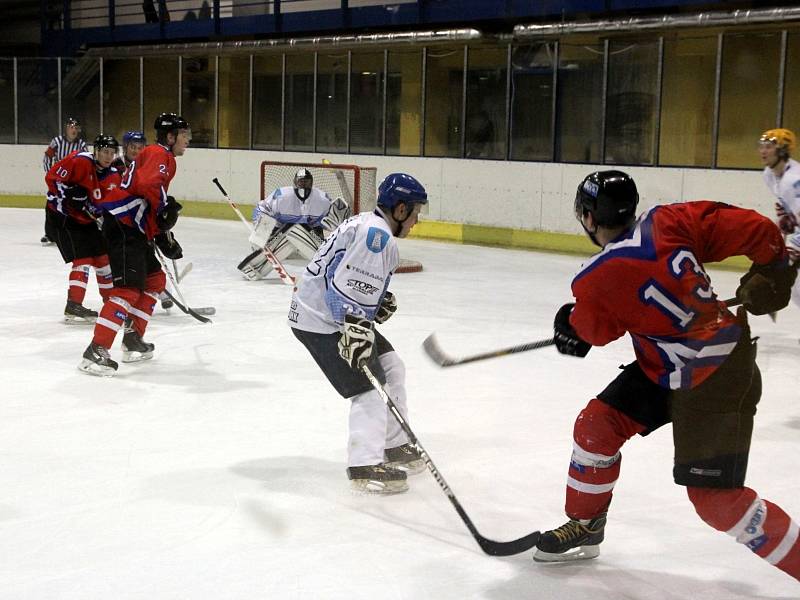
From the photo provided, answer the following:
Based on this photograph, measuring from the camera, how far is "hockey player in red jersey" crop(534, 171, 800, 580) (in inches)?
84.4

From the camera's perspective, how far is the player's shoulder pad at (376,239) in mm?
2900

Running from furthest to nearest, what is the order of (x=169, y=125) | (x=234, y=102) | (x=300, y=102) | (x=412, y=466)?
1. (x=234, y=102)
2. (x=300, y=102)
3. (x=169, y=125)
4. (x=412, y=466)

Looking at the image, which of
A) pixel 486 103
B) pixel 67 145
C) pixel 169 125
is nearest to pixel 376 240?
pixel 169 125

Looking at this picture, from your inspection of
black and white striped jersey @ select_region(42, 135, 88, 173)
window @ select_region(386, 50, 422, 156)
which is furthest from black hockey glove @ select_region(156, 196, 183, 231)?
window @ select_region(386, 50, 422, 156)

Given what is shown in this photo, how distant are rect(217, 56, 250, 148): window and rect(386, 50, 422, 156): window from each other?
2.23 meters

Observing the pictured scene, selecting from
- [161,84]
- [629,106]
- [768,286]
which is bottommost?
[768,286]

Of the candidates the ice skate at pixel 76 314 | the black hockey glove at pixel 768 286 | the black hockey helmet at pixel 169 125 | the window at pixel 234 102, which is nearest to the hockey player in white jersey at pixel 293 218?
the ice skate at pixel 76 314

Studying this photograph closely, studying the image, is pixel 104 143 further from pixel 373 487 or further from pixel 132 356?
pixel 373 487

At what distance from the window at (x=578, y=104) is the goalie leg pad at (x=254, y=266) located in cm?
403

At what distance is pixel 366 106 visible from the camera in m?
12.3

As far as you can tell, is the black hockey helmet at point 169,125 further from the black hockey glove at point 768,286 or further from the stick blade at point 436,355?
the black hockey glove at point 768,286

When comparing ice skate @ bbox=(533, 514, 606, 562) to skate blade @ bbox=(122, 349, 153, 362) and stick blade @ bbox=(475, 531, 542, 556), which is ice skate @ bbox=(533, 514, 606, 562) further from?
→ skate blade @ bbox=(122, 349, 153, 362)

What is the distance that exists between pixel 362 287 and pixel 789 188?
2.81 m

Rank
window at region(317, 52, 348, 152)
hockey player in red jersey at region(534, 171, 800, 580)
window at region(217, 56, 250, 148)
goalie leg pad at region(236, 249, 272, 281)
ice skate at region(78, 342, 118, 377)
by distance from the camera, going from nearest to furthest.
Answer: hockey player in red jersey at region(534, 171, 800, 580) → ice skate at region(78, 342, 118, 377) → goalie leg pad at region(236, 249, 272, 281) → window at region(317, 52, 348, 152) → window at region(217, 56, 250, 148)
